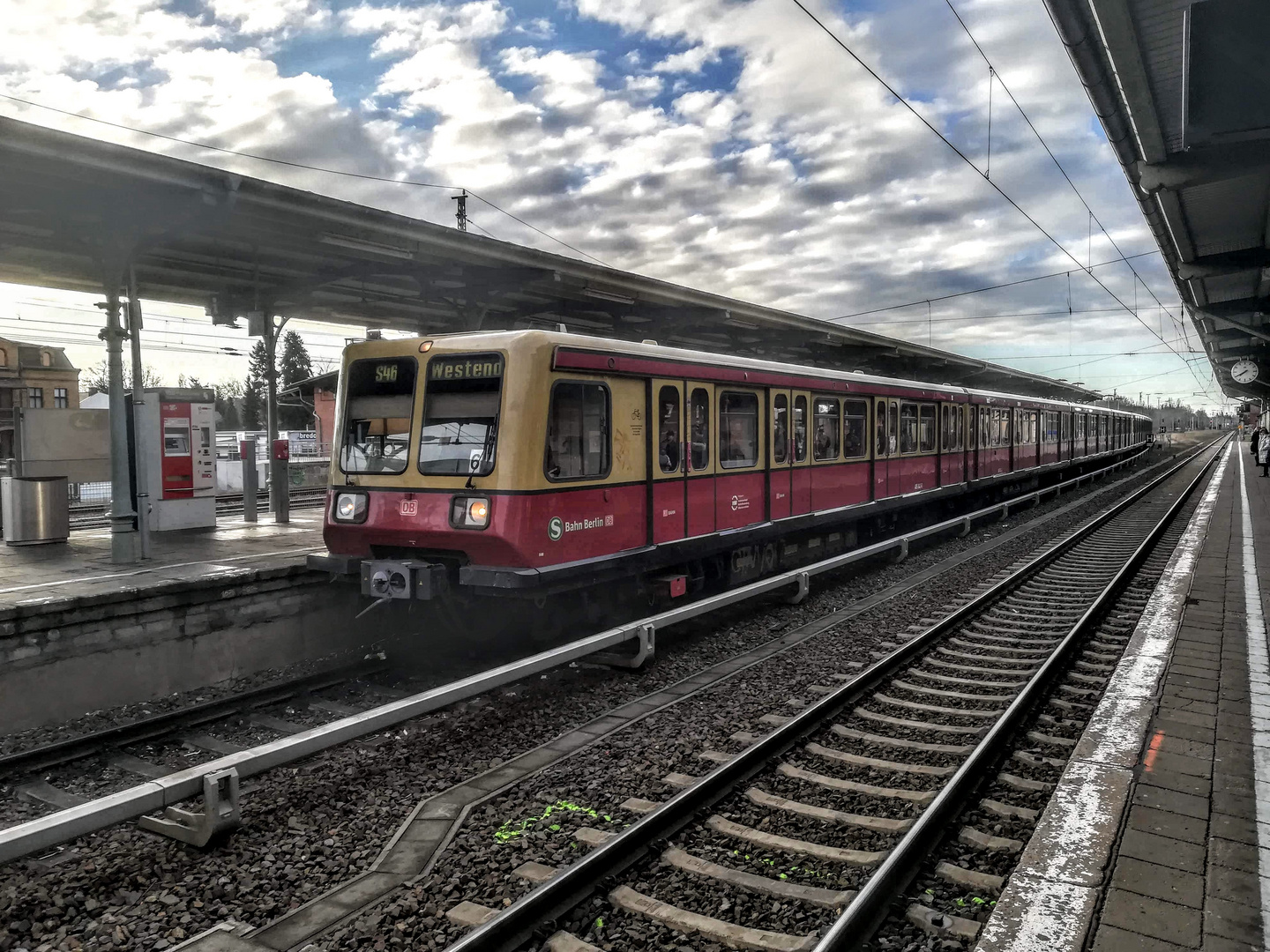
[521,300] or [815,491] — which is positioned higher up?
[521,300]

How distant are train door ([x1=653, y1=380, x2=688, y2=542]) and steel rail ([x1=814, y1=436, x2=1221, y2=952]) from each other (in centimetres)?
370

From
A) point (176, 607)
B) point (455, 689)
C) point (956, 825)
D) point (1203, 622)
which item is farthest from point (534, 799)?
point (1203, 622)

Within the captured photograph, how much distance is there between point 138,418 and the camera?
10.0 m

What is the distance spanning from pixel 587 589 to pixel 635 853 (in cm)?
440

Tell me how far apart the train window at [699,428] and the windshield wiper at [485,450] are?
98.4 inches

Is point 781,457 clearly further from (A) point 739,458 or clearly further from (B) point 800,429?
(A) point 739,458

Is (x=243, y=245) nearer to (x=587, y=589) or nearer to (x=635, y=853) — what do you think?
(x=587, y=589)

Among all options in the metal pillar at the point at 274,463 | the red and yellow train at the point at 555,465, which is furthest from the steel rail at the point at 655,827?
the metal pillar at the point at 274,463

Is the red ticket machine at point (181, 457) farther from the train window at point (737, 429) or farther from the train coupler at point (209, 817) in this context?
the train coupler at point (209, 817)

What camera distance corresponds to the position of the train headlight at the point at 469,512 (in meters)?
7.34

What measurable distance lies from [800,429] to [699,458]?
258 centimetres

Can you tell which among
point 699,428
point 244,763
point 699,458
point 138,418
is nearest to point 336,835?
point 244,763

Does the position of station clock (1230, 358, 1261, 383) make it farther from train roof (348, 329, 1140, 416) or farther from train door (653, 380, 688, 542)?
train door (653, 380, 688, 542)

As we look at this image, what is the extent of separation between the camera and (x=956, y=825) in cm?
439
